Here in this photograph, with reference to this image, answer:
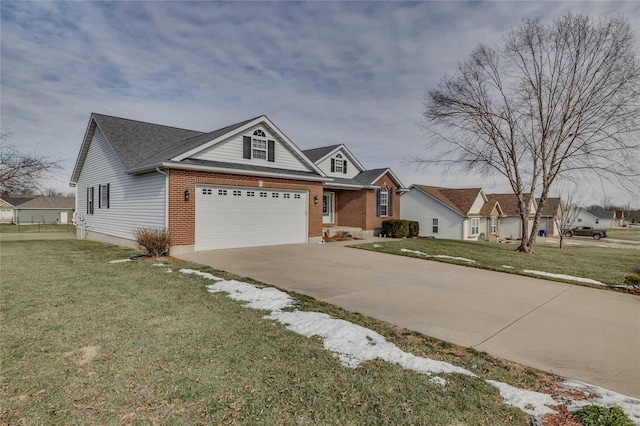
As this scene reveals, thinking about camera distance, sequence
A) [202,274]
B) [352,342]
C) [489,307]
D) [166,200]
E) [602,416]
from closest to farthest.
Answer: [602,416] < [352,342] < [489,307] < [202,274] < [166,200]

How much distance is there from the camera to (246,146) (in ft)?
46.2

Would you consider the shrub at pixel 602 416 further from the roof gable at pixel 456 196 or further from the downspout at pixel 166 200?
the roof gable at pixel 456 196

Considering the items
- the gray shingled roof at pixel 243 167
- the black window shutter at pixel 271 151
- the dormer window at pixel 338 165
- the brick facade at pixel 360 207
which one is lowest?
the brick facade at pixel 360 207

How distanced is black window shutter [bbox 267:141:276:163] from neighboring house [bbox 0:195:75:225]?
59.7 meters

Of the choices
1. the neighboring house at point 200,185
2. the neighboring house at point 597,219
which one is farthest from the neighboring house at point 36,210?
the neighboring house at point 597,219

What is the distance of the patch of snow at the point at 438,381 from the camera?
3.24 metres

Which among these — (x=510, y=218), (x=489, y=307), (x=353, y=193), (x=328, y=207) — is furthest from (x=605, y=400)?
(x=510, y=218)

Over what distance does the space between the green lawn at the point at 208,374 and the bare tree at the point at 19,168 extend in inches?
661

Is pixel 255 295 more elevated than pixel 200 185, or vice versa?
pixel 200 185

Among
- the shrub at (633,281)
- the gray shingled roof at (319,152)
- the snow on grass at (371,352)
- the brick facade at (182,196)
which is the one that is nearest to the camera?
the snow on grass at (371,352)

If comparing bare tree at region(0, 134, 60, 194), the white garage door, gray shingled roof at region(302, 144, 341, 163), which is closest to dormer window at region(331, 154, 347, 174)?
gray shingled roof at region(302, 144, 341, 163)

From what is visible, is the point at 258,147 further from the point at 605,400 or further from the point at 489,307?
the point at 605,400

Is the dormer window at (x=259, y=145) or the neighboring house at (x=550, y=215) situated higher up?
the dormer window at (x=259, y=145)

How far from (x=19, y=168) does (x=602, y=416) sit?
2477 cm
